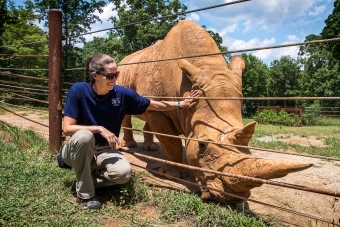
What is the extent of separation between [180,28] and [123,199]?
2.82 meters

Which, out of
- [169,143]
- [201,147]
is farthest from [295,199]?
[169,143]

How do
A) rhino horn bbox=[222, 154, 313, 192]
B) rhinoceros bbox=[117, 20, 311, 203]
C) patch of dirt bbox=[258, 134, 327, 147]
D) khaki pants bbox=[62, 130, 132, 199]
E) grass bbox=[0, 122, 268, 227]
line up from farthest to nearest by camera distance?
patch of dirt bbox=[258, 134, 327, 147]
khaki pants bbox=[62, 130, 132, 199]
rhinoceros bbox=[117, 20, 311, 203]
grass bbox=[0, 122, 268, 227]
rhino horn bbox=[222, 154, 313, 192]

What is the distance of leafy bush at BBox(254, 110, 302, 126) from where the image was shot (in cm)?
2306

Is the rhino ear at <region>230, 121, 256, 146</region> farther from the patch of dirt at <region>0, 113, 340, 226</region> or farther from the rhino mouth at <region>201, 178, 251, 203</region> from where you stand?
the patch of dirt at <region>0, 113, 340, 226</region>

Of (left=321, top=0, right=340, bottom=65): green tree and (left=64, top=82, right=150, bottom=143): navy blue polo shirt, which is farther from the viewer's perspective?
(left=321, top=0, right=340, bottom=65): green tree

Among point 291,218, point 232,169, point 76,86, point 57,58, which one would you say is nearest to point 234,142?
point 232,169

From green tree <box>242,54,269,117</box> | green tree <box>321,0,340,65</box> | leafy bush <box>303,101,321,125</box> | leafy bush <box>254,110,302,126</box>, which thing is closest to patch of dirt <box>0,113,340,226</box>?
leafy bush <box>254,110,302,126</box>

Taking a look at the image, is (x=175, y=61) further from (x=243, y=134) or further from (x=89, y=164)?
(x=89, y=164)

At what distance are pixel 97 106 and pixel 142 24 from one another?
2341 centimetres

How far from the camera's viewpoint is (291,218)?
3688 mm

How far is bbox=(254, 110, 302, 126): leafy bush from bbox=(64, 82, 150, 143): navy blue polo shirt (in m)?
20.8

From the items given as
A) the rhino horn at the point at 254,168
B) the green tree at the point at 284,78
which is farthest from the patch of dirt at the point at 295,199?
the green tree at the point at 284,78

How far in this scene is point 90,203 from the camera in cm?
333

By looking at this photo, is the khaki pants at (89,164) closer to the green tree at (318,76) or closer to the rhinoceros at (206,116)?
the rhinoceros at (206,116)
